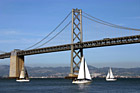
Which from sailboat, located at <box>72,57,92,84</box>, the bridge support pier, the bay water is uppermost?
the bridge support pier

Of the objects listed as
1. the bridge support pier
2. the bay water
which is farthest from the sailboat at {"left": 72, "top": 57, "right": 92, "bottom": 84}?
the bridge support pier

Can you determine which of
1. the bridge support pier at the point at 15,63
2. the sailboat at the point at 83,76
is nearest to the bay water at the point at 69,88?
the sailboat at the point at 83,76

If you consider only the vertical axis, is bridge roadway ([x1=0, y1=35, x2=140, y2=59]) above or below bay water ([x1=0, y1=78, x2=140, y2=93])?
above

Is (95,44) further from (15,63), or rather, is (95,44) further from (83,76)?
(15,63)

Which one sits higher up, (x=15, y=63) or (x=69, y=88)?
(x=15, y=63)

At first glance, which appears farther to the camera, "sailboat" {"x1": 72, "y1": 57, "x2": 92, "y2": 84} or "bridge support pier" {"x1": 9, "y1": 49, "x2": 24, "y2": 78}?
"bridge support pier" {"x1": 9, "y1": 49, "x2": 24, "y2": 78}

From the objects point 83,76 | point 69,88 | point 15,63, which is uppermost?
point 15,63

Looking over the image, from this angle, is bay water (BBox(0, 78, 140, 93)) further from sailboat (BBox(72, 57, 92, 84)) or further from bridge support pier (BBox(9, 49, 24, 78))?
bridge support pier (BBox(9, 49, 24, 78))

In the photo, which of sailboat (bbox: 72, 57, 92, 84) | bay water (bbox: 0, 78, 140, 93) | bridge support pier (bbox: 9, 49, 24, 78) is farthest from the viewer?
bridge support pier (bbox: 9, 49, 24, 78)

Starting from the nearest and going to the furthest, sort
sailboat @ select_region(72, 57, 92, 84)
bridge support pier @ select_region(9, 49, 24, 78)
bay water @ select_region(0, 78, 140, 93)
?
bay water @ select_region(0, 78, 140, 93) → sailboat @ select_region(72, 57, 92, 84) → bridge support pier @ select_region(9, 49, 24, 78)

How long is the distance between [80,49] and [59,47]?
7926 mm

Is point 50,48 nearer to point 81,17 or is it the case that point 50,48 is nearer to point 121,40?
point 81,17

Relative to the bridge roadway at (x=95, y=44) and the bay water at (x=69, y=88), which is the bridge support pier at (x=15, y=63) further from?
the bay water at (x=69, y=88)

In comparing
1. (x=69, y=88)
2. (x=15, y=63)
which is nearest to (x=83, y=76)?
(x=69, y=88)
